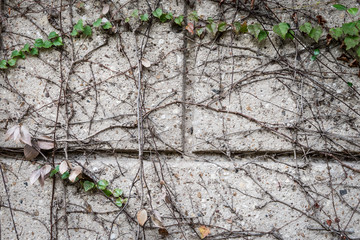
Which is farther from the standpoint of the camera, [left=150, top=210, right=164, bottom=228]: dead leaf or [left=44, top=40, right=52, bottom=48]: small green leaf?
[left=44, top=40, right=52, bottom=48]: small green leaf

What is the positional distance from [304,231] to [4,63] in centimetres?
161

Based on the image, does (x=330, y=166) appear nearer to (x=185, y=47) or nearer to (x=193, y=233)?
(x=193, y=233)

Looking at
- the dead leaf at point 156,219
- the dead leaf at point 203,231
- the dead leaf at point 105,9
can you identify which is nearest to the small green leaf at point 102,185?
the dead leaf at point 156,219

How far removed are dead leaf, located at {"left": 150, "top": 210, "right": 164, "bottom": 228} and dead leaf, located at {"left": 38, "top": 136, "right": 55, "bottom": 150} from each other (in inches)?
22.4

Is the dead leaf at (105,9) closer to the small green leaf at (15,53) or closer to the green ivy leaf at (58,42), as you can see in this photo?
the green ivy leaf at (58,42)

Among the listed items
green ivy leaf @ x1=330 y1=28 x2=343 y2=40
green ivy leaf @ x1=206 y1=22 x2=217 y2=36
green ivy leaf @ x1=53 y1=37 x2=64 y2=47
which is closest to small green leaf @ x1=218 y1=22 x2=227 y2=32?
green ivy leaf @ x1=206 y1=22 x2=217 y2=36

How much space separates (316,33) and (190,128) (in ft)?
2.35

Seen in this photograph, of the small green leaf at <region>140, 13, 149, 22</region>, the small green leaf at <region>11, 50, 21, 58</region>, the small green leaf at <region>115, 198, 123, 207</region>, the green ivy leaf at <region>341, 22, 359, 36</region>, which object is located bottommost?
the small green leaf at <region>115, 198, 123, 207</region>

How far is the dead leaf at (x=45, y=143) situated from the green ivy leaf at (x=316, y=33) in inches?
51.0

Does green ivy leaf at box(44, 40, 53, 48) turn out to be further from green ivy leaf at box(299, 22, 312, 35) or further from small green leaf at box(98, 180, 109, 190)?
green ivy leaf at box(299, 22, 312, 35)

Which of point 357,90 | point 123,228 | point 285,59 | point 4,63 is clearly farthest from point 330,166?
point 4,63

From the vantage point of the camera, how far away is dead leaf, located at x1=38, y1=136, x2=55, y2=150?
4.73 feet

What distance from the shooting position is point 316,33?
140cm

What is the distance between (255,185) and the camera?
4.67 feet
